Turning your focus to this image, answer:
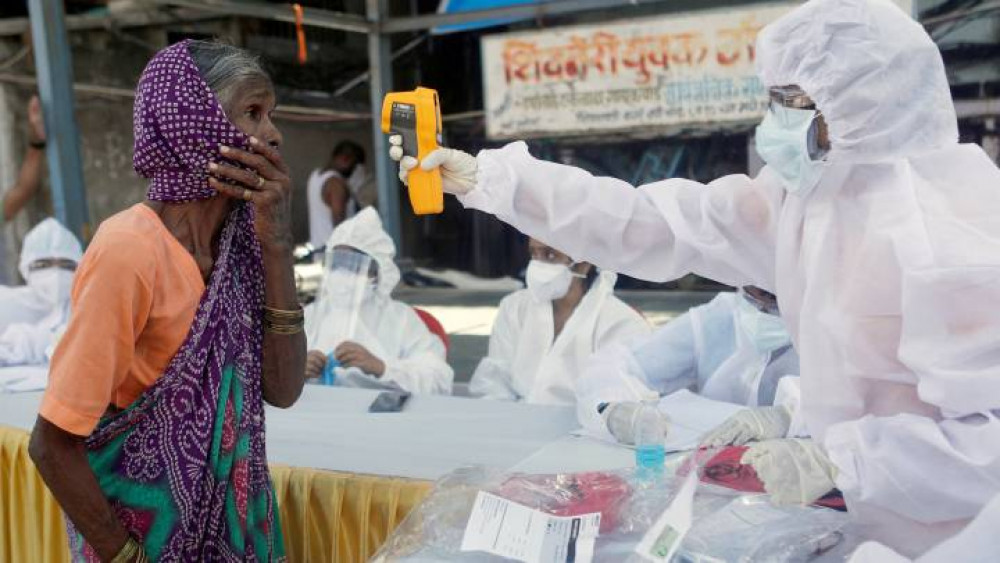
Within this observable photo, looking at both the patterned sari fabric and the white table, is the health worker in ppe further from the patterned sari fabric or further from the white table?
the white table

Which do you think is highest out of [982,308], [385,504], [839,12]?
[839,12]

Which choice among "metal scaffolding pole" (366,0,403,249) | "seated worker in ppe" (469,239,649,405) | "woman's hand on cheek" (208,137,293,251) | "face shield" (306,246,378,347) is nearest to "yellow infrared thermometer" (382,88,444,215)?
"woman's hand on cheek" (208,137,293,251)

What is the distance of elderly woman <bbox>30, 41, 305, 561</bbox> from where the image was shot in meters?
1.28

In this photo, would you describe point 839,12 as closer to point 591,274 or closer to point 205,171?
point 205,171

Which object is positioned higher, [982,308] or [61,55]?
[61,55]

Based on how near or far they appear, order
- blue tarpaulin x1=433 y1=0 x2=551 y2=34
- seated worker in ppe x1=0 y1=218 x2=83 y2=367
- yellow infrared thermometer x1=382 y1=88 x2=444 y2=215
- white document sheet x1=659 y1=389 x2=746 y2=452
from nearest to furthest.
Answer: yellow infrared thermometer x1=382 y1=88 x2=444 y2=215 < white document sheet x1=659 y1=389 x2=746 y2=452 < seated worker in ppe x1=0 y1=218 x2=83 y2=367 < blue tarpaulin x1=433 y1=0 x2=551 y2=34

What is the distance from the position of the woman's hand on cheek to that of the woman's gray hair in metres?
0.10

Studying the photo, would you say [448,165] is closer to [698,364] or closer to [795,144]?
[795,144]

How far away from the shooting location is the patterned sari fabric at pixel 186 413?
1322 millimetres

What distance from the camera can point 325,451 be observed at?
7.41 feet

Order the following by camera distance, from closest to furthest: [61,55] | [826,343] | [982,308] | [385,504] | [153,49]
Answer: [982,308]
[826,343]
[385,504]
[61,55]
[153,49]

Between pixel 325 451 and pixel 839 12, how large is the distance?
161 centimetres

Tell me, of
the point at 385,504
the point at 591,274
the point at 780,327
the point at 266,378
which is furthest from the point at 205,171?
the point at 591,274

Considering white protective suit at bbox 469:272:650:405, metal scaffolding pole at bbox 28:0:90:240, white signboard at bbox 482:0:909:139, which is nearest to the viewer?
white protective suit at bbox 469:272:650:405
